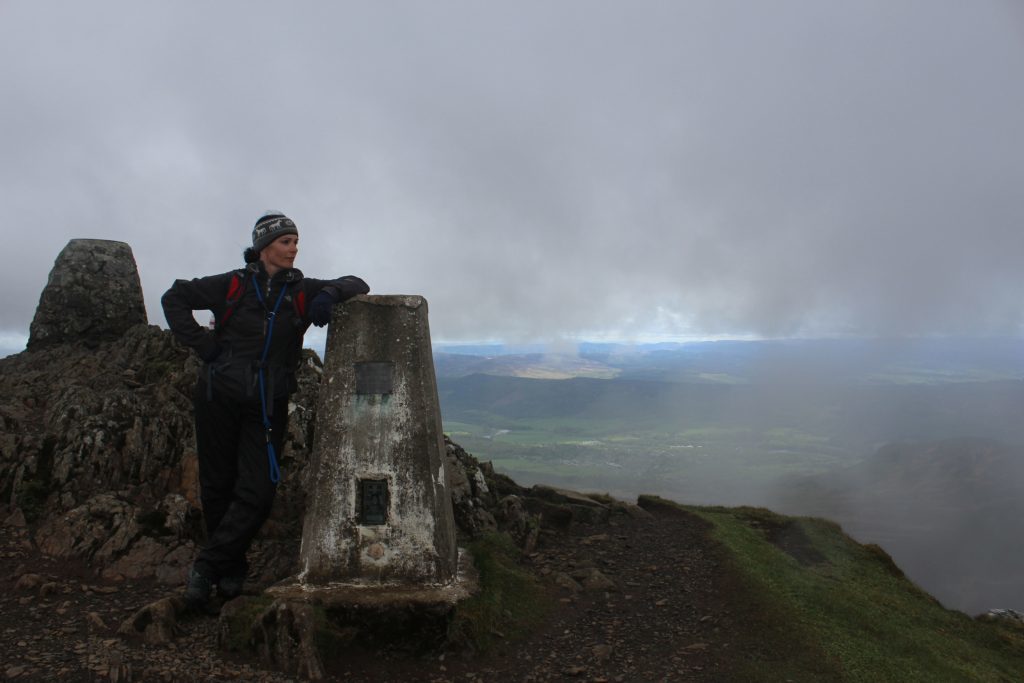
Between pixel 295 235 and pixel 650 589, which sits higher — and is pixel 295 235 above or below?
above

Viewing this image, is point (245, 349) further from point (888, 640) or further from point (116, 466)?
point (888, 640)

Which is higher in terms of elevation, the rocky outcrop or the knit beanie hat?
the knit beanie hat

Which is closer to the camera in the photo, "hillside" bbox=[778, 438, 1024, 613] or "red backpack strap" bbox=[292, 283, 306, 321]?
"red backpack strap" bbox=[292, 283, 306, 321]

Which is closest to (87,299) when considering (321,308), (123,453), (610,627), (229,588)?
(123,453)

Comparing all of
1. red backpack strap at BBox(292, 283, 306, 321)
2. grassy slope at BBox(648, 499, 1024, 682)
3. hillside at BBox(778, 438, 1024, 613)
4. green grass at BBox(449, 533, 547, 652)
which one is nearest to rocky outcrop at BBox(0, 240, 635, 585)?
green grass at BBox(449, 533, 547, 652)

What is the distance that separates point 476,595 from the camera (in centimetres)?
832

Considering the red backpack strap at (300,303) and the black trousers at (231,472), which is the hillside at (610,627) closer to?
the black trousers at (231,472)

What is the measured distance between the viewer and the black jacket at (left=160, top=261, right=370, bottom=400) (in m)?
7.46

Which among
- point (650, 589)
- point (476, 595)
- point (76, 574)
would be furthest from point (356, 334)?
point (650, 589)

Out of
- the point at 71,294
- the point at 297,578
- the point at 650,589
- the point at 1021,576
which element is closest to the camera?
the point at 297,578

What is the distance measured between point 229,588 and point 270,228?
4.87 metres

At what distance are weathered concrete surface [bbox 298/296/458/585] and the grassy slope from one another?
4.74 metres

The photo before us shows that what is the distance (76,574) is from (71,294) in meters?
9.13

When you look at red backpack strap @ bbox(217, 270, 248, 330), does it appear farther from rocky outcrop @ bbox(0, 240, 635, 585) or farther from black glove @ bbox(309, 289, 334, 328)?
rocky outcrop @ bbox(0, 240, 635, 585)
